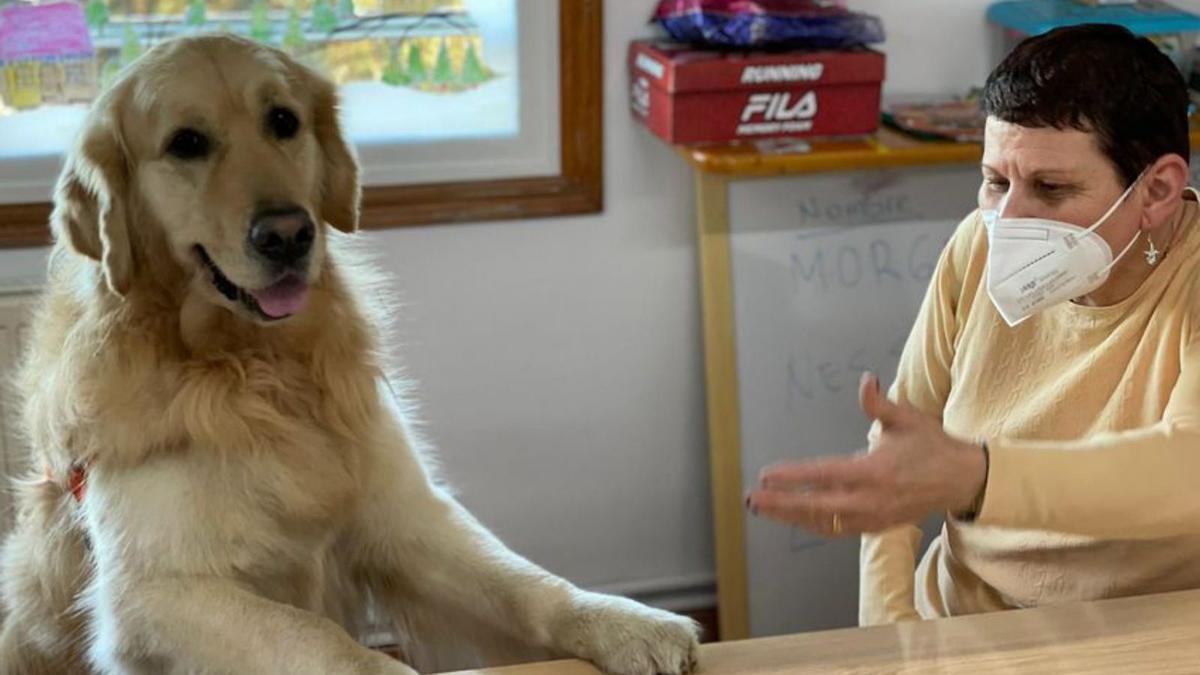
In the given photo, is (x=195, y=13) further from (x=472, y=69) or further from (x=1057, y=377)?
(x=1057, y=377)

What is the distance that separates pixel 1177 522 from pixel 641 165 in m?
1.39

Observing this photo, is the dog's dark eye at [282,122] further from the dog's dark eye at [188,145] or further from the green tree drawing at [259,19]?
the green tree drawing at [259,19]

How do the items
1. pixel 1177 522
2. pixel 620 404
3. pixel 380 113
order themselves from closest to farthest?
pixel 1177 522
pixel 380 113
pixel 620 404

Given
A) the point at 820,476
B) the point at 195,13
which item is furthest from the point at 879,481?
the point at 195,13

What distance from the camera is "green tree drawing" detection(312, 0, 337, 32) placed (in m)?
2.36

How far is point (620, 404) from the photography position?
8.77 ft

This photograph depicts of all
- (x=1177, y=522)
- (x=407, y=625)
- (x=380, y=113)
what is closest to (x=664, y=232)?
(x=380, y=113)

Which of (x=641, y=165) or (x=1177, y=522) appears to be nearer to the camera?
(x=1177, y=522)

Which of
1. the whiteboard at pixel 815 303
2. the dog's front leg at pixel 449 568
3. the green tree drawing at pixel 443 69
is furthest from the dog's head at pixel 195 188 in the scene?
the whiteboard at pixel 815 303

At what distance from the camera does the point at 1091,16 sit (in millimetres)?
2400

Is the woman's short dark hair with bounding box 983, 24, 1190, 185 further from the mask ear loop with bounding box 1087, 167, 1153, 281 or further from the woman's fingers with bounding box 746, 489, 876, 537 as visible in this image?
the woman's fingers with bounding box 746, 489, 876, 537

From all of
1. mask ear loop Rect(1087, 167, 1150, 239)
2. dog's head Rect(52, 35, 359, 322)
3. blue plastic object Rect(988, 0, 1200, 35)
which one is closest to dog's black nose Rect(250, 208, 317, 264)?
dog's head Rect(52, 35, 359, 322)

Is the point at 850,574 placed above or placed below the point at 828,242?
below

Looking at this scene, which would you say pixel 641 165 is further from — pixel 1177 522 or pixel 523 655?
pixel 1177 522
